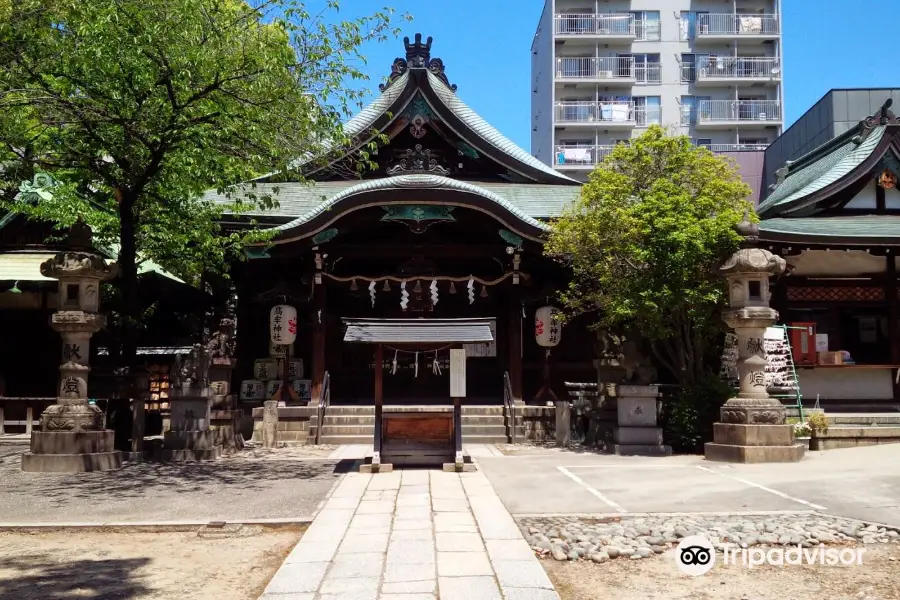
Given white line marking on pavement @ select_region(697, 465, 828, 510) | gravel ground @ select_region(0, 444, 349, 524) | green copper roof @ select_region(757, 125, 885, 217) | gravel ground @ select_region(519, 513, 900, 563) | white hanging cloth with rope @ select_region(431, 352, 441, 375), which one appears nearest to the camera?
gravel ground @ select_region(519, 513, 900, 563)

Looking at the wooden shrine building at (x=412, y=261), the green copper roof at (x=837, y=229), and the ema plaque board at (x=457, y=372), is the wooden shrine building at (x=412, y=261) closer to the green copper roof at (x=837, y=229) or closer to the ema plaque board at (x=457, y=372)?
the ema plaque board at (x=457, y=372)

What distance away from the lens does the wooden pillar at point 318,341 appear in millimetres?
16219

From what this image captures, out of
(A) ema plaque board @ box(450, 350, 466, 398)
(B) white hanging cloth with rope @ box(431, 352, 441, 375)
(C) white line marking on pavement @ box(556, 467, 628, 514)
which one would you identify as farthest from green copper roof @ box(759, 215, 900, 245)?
(B) white hanging cloth with rope @ box(431, 352, 441, 375)

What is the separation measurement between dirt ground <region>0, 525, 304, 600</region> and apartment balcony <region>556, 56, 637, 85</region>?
40.2m

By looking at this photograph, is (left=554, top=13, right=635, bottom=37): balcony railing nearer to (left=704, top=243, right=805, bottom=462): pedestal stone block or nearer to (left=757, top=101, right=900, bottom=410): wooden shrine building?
(left=757, top=101, right=900, bottom=410): wooden shrine building

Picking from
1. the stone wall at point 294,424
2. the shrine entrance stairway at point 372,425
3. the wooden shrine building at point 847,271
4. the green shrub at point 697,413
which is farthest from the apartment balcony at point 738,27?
the stone wall at point 294,424

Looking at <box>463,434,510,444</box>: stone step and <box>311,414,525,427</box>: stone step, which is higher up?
<box>311,414,525,427</box>: stone step

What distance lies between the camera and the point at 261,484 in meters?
10.1

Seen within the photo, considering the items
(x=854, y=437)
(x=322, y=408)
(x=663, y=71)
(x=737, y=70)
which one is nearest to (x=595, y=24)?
(x=663, y=71)

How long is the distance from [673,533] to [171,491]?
21.7 feet

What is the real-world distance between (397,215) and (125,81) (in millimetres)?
6768

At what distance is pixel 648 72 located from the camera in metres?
43.3

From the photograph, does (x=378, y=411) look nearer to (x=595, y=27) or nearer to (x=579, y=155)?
(x=579, y=155)

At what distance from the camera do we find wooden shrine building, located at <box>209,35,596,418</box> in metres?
16.2
